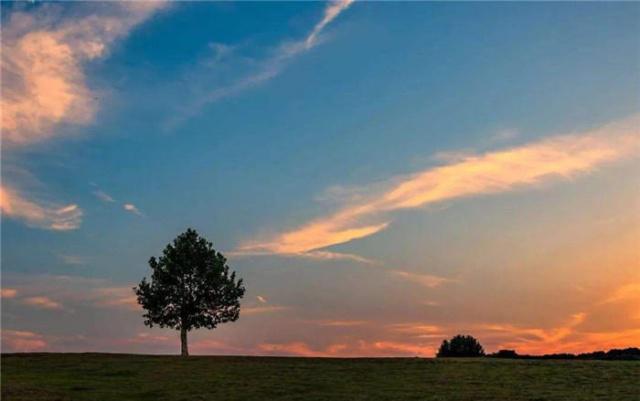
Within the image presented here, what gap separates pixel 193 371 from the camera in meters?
58.9

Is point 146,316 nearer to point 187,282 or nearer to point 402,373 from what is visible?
point 187,282

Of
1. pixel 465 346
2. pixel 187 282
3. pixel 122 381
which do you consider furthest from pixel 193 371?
pixel 465 346

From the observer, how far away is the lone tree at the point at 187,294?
8375 cm

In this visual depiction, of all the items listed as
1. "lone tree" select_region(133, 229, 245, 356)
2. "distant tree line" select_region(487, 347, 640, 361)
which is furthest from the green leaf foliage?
"distant tree line" select_region(487, 347, 640, 361)

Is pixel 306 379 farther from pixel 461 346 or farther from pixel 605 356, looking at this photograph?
pixel 461 346

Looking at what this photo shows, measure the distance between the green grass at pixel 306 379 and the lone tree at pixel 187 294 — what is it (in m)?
13.6

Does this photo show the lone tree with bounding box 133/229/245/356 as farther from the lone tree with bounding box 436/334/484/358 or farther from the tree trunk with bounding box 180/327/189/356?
the lone tree with bounding box 436/334/484/358

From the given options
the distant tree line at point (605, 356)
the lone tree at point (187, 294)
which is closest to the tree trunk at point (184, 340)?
the lone tree at point (187, 294)

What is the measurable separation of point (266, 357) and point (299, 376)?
1548cm

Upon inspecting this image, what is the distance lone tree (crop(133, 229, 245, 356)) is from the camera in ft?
275

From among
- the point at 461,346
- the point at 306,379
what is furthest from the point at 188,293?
the point at 461,346

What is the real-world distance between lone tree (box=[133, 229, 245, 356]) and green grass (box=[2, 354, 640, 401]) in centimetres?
1364

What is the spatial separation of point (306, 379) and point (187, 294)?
33.5 m

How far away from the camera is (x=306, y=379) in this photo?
54000 mm
